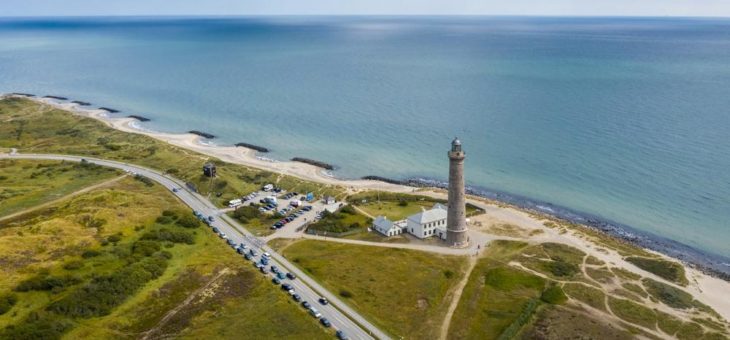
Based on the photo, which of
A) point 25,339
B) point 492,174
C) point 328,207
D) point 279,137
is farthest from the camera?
point 279,137

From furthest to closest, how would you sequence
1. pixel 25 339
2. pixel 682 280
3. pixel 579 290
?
pixel 682 280 < pixel 579 290 < pixel 25 339

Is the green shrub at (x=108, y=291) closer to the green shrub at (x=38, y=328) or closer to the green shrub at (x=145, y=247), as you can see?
the green shrub at (x=38, y=328)

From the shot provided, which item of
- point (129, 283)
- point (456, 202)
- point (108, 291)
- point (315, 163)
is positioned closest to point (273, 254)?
point (129, 283)

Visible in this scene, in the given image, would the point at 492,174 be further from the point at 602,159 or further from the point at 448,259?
→ the point at 448,259

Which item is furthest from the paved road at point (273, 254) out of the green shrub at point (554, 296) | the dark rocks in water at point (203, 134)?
the dark rocks in water at point (203, 134)

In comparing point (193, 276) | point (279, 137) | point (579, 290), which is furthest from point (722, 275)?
point (279, 137)

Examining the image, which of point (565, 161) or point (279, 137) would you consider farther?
point (279, 137)

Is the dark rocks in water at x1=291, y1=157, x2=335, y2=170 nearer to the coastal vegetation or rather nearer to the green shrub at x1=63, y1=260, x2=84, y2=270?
the coastal vegetation

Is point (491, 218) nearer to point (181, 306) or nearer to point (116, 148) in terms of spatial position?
point (181, 306)
